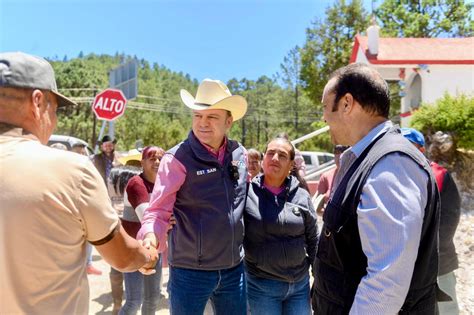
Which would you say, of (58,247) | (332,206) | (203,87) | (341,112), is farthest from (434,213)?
(203,87)

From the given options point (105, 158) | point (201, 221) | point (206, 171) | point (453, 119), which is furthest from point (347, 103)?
point (453, 119)

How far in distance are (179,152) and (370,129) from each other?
4.19ft

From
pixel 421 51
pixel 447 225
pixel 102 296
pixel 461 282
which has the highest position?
pixel 421 51

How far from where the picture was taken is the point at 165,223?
98.0 inches

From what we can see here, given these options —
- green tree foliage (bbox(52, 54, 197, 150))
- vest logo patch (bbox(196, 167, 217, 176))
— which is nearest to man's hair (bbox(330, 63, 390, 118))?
vest logo patch (bbox(196, 167, 217, 176))

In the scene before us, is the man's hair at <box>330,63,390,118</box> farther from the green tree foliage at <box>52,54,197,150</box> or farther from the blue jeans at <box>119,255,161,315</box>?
the green tree foliage at <box>52,54,197,150</box>

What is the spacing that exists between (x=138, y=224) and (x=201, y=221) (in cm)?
159

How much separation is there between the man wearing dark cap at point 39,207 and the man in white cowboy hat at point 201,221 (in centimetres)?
85

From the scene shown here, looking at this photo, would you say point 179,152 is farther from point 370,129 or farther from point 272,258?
point 370,129

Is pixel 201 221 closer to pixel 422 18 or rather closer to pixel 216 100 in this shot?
pixel 216 100

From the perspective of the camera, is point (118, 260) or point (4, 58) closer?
point (4, 58)

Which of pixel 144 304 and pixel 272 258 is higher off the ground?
pixel 272 258

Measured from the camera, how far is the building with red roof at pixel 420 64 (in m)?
15.0

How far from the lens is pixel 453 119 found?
7832mm
